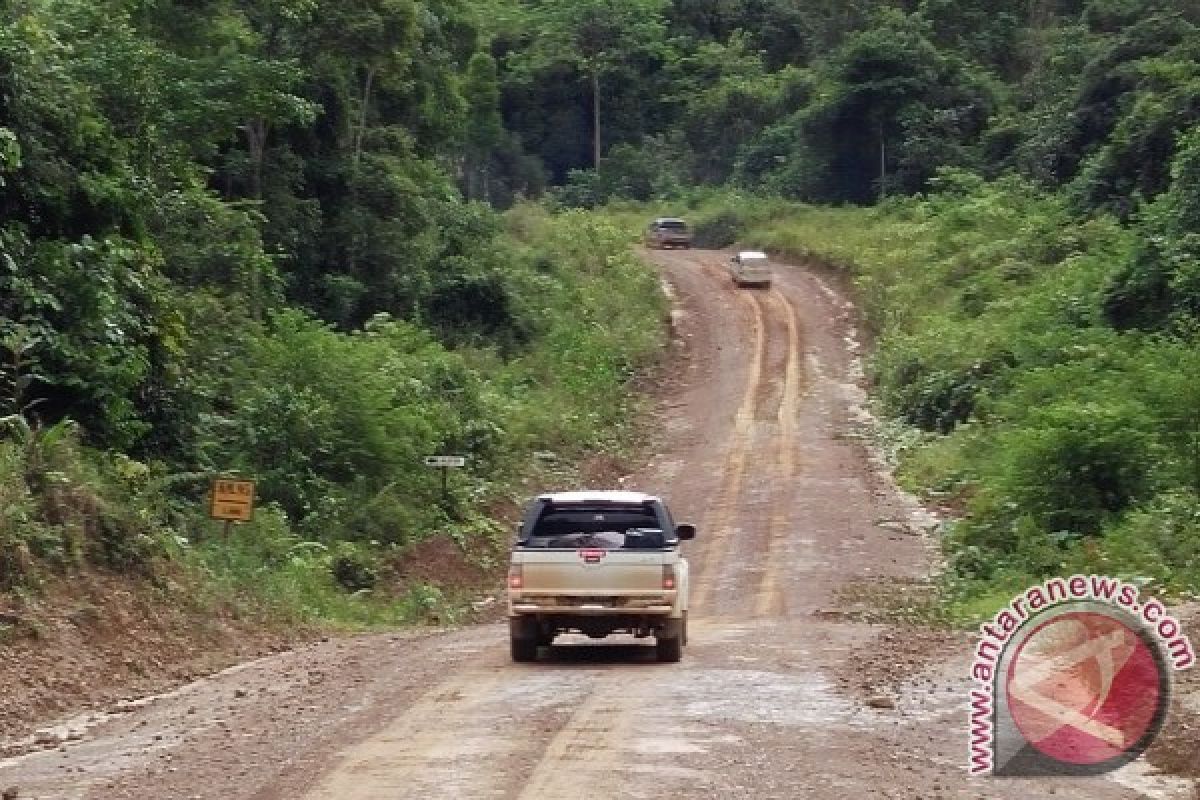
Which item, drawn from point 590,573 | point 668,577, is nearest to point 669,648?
point 668,577

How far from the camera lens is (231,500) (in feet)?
76.3

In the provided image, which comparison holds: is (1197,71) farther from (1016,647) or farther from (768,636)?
(1016,647)

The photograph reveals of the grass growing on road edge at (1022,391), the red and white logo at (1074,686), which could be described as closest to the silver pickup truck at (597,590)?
the red and white logo at (1074,686)

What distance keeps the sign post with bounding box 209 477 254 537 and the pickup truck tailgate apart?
5.80 m

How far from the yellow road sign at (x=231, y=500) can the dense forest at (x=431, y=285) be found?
0.68m

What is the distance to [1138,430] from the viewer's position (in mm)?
28953

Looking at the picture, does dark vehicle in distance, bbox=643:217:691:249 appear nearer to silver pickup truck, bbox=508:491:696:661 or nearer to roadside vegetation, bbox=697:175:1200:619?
roadside vegetation, bbox=697:175:1200:619

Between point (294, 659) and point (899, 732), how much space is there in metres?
8.28

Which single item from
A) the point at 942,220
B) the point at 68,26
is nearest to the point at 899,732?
the point at 68,26

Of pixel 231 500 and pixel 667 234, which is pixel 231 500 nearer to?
pixel 231 500

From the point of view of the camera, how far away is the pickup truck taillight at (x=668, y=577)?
743 inches

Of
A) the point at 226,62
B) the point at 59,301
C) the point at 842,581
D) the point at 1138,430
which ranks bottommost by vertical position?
the point at 842,581

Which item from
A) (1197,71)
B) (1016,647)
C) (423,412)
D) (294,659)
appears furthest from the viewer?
(1197,71)

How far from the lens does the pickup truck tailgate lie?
1881 cm
